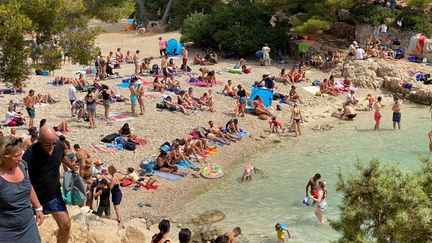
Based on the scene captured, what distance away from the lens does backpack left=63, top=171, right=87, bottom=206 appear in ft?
25.2

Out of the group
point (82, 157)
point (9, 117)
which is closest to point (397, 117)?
point (82, 157)

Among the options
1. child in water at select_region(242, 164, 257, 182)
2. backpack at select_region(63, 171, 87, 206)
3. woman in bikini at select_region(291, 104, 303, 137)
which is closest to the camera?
backpack at select_region(63, 171, 87, 206)

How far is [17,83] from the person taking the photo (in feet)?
42.0

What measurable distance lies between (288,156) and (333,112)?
18.5 ft

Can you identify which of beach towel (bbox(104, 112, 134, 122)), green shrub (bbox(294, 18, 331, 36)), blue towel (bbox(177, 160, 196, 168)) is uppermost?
green shrub (bbox(294, 18, 331, 36))

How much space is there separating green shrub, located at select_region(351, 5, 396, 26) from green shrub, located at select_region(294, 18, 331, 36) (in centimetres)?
298

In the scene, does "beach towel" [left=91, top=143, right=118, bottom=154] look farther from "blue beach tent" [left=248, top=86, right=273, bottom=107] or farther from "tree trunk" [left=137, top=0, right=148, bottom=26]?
"tree trunk" [left=137, top=0, right=148, bottom=26]

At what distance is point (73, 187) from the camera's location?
7895mm

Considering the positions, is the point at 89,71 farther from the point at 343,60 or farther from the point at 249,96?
the point at 343,60

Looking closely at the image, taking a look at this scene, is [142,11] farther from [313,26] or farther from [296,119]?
[296,119]

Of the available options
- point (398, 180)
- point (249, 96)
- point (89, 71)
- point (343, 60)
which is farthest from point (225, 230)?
point (343, 60)

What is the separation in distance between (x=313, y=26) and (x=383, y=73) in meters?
4.54

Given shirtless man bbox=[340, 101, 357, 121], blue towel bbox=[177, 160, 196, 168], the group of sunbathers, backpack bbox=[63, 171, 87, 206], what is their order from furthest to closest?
shirtless man bbox=[340, 101, 357, 121], the group of sunbathers, blue towel bbox=[177, 160, 196, 168], backpack bbox=[63, 171, 87, 206]

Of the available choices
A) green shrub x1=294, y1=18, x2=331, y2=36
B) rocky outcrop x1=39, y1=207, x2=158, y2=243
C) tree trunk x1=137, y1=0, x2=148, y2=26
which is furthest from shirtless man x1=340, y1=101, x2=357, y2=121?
tree trunk x1=137, y1=0, x2=148, y2=26
